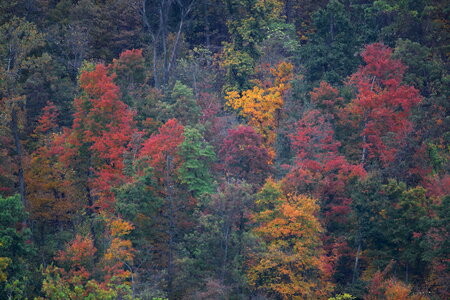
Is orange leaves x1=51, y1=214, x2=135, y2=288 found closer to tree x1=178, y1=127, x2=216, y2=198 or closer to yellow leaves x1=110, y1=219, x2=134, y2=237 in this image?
yellow leaves x1=110, y1=219, x2=134, y2=237

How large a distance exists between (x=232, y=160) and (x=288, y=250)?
23.5 ft

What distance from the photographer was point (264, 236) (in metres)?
39.5

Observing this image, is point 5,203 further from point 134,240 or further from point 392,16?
point 392,16

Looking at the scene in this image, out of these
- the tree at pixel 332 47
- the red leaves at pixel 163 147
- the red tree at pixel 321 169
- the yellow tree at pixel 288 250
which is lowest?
the yellow tree at pixel 288 250

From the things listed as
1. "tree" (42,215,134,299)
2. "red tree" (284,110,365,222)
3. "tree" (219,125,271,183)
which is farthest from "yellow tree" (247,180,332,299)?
"tree" (42,215,134,299)

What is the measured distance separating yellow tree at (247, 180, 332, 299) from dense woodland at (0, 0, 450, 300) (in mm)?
139

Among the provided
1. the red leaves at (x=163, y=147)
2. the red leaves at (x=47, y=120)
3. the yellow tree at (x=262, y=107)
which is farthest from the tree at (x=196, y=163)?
the red leaves at (x=47, y=120)

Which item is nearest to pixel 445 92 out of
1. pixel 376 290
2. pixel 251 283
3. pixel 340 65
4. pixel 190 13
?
pixel 340 65

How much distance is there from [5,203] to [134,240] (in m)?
8.01

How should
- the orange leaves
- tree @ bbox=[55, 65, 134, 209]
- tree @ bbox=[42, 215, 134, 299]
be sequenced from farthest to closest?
tree @ bbox=[55, 65, 134, 209]
the orange leaves
tree @ bbox=[42, 215, 134, 299]

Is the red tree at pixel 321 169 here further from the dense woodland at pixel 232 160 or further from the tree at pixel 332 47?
the tree at pixel 332 47

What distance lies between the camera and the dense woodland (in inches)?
1432

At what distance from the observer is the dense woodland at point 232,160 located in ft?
119

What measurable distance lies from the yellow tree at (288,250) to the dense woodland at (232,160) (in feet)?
0.46
